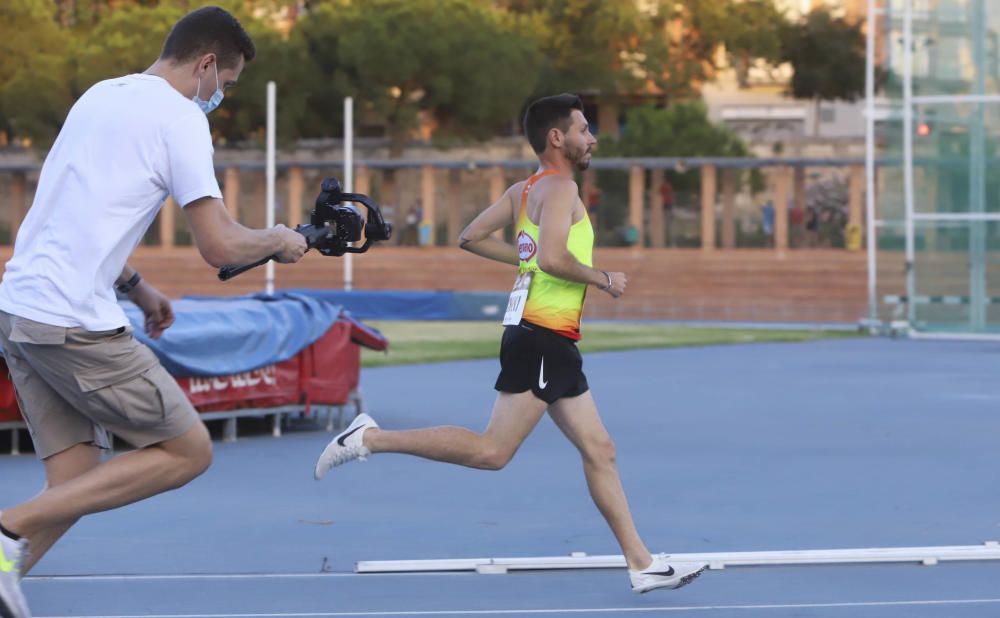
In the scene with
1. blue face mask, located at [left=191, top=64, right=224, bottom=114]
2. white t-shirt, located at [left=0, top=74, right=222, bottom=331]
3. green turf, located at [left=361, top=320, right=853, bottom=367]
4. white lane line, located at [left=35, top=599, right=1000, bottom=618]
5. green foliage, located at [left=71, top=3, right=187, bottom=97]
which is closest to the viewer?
white t-shirt, located at [left=0, top=74, right=222, bottom=331]

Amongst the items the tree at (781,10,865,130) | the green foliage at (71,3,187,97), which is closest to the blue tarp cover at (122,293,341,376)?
the green foliage at (71,3,187,97)

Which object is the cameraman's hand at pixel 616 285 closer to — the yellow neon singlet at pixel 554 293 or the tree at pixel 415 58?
the yellow neon singlet at pixel 554 293

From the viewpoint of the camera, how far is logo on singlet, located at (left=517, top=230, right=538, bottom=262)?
7379 mm

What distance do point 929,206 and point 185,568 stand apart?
22968 mm

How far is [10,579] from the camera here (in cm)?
579

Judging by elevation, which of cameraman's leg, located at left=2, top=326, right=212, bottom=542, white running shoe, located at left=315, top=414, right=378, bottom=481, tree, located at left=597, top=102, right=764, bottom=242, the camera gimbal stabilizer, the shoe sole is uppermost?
tree, located at left=597, top=102, right=764, bottom=242

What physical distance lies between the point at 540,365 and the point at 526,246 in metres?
0.48

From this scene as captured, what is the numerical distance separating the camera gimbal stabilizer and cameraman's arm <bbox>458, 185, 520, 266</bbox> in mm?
1257

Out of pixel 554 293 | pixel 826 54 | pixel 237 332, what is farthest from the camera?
pixel 826 54

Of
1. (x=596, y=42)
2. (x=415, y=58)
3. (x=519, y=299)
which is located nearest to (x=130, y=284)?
(x=519, y=299)

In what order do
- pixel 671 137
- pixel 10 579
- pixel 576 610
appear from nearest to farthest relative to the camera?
pixel 10 579 < pixel 576 610 < pixel 671 137

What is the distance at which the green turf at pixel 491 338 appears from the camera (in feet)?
82.8

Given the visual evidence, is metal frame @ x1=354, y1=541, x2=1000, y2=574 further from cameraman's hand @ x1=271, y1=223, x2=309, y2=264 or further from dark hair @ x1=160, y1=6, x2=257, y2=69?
dark hair @ x1=160, y1=6, x2=257, y2=69

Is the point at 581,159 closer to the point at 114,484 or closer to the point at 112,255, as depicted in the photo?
the point at 112,255
